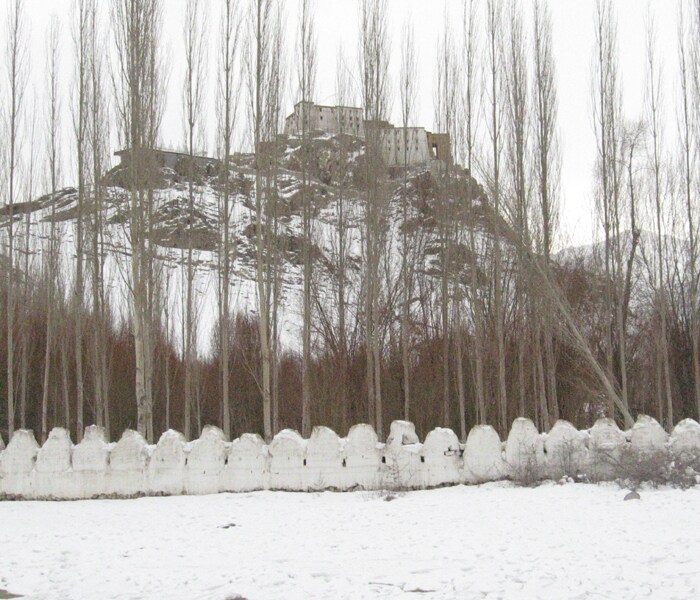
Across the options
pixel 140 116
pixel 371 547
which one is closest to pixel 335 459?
pixel 371 547

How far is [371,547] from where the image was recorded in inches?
269

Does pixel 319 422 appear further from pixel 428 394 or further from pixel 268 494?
pixel 268 494

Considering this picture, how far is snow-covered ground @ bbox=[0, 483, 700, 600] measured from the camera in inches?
213

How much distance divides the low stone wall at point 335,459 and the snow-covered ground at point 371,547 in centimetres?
68

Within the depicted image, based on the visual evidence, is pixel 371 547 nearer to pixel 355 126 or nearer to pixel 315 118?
pixel 355 126

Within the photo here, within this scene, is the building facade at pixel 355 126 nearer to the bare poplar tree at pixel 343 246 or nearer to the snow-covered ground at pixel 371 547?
the bare poplar tree at pixel 343 246

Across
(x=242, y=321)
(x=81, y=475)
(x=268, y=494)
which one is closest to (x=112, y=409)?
(x=242, y=321)

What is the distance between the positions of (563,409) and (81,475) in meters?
13.5

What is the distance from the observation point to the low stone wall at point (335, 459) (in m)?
10.5

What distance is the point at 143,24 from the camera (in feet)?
49.0

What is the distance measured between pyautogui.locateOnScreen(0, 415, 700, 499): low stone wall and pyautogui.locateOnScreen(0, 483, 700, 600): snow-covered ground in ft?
2.22

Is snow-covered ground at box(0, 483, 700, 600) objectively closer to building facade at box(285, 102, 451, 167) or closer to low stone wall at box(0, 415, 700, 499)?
low stone wall at box(0, 415, 700, 499)

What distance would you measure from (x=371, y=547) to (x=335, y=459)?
3919 mm

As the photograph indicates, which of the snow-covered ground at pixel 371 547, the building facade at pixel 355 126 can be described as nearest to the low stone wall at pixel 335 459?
the snow-covered ground at pixel 371 547
